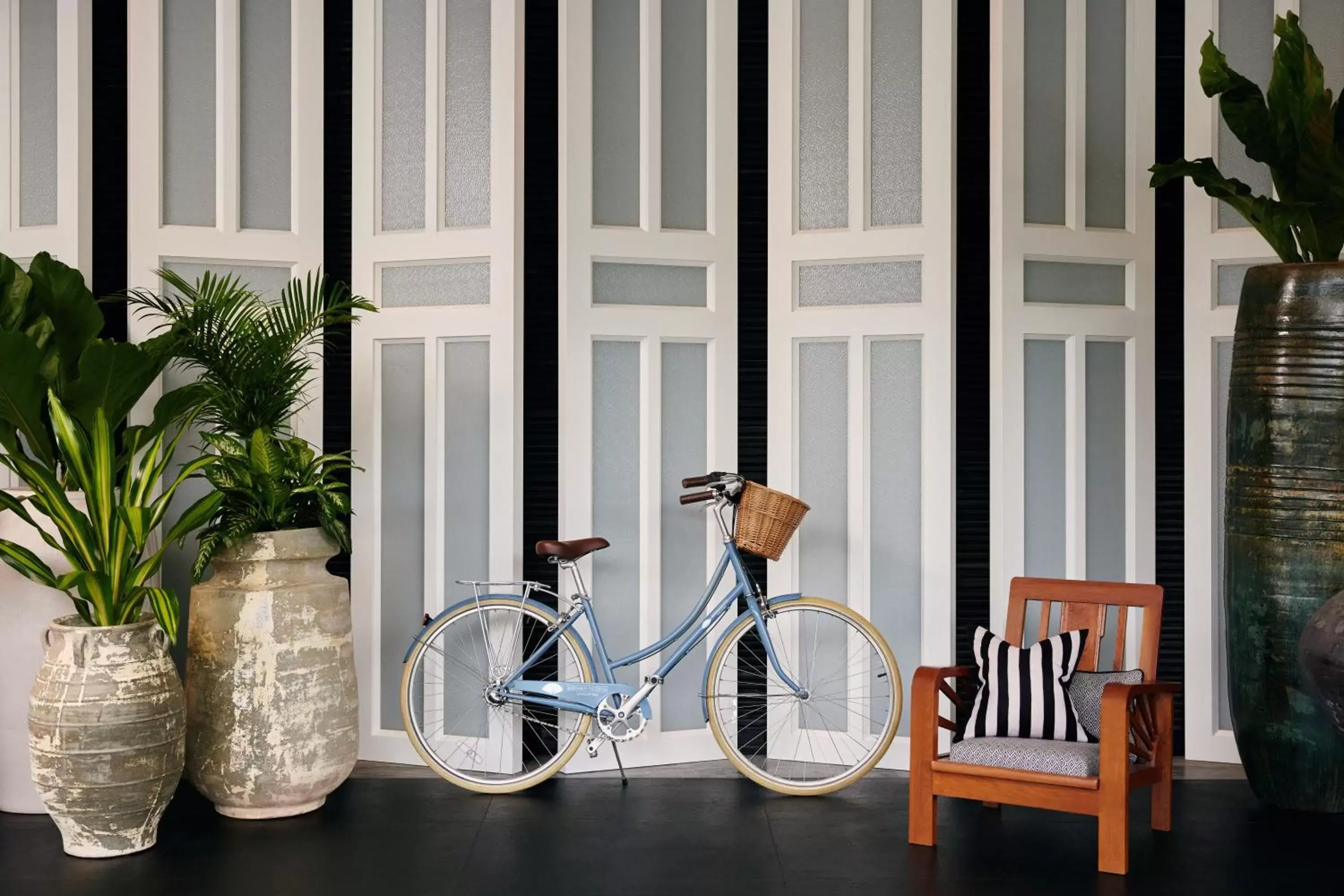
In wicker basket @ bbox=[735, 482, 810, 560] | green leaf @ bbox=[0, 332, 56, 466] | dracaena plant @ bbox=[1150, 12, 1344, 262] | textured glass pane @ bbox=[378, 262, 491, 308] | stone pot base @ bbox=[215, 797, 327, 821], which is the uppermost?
dracaena plant @ bbox=[1150, 12, 1344, 262]

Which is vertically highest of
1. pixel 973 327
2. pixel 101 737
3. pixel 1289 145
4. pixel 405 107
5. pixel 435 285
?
pixel 405 107

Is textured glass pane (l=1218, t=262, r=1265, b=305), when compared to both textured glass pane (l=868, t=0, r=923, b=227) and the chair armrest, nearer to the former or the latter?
textured glass pane (l=868, t=0, r=923, b=227)

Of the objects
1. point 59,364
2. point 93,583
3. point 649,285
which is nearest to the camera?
point 93,583

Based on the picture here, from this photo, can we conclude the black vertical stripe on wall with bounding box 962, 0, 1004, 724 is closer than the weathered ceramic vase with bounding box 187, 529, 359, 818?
No

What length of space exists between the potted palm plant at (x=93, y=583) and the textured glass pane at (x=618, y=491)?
1.30 meters

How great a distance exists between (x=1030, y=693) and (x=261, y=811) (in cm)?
221

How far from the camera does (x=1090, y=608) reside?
3.73m

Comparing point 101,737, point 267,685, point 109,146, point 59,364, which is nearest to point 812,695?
point 267,685

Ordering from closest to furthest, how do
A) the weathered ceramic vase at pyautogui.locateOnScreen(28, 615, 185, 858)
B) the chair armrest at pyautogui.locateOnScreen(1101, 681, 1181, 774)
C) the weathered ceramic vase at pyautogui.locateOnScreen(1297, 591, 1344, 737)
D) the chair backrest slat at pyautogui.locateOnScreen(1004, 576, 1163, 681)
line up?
the weathered ceramic vase at pyautogui.locateOnScreen(1297, 591, 1344, 737)
the chair armrest at pyautogui.locateOnScreen(1101, 681, 1181, 774)
the weathered ceramic vase at pyautogui.locateOnScreen(28, 615, 185, 858)
the chair backrest slat at pyautogui.locateOnScreen(1004, 576, 1163, 681)

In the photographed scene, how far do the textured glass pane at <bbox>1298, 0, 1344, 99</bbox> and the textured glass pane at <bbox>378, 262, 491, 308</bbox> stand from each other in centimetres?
289

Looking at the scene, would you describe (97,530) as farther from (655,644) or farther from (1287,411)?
(1287,411)

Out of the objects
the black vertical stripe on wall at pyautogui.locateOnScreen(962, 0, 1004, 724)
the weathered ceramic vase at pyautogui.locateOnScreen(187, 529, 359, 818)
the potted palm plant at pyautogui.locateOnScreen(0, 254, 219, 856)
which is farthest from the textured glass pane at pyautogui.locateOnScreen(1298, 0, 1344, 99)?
the potted palm plant at pyautogui.locateOnScreen(0, 254, 219, 856)

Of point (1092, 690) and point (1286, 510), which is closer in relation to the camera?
point (1092, 690)

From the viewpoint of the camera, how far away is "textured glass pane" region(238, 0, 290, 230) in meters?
4.42
